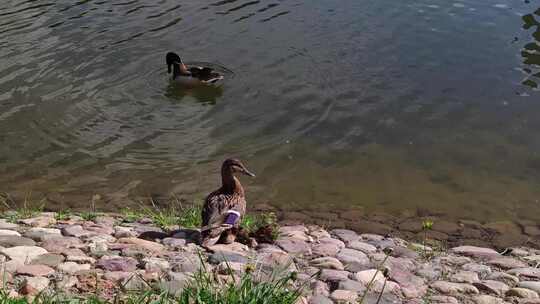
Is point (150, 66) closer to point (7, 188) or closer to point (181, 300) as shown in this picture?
point (7, 188)

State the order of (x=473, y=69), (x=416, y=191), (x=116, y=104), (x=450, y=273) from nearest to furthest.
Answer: (x=450, y=273) < (x=416, y=191) < (x=116, y=104) < (x=473, y=69)

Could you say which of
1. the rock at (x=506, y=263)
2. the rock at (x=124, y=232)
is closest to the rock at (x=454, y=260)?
the rock at (x=506, y=263)

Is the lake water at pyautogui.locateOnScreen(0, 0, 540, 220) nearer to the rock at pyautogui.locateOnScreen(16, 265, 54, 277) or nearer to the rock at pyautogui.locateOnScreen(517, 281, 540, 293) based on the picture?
the rock at pyautogui.locateOnScreen(517, 281, 540, 293)

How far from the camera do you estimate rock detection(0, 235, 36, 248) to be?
6501 millimetres

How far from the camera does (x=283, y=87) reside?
527 inches

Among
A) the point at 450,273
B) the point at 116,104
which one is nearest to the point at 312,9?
the point at 116,104

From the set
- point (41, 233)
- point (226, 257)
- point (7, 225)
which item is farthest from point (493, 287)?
point (7, 225)

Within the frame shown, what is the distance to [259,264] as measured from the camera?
6398mm

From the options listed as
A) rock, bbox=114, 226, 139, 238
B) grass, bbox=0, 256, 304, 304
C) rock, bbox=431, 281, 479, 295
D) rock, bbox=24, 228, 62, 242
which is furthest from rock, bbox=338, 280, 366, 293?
rock, bbox=24, 228, 62, 242

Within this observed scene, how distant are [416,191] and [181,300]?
5963 mm

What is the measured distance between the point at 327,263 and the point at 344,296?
0.90 metres

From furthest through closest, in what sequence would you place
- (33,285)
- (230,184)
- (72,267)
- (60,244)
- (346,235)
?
(346,235) → (230,184) → (60,244) → (72,267) → (33,285)

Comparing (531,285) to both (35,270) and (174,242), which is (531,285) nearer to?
(174,242)

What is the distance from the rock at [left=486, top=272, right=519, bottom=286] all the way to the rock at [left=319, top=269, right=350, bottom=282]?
1391mm
